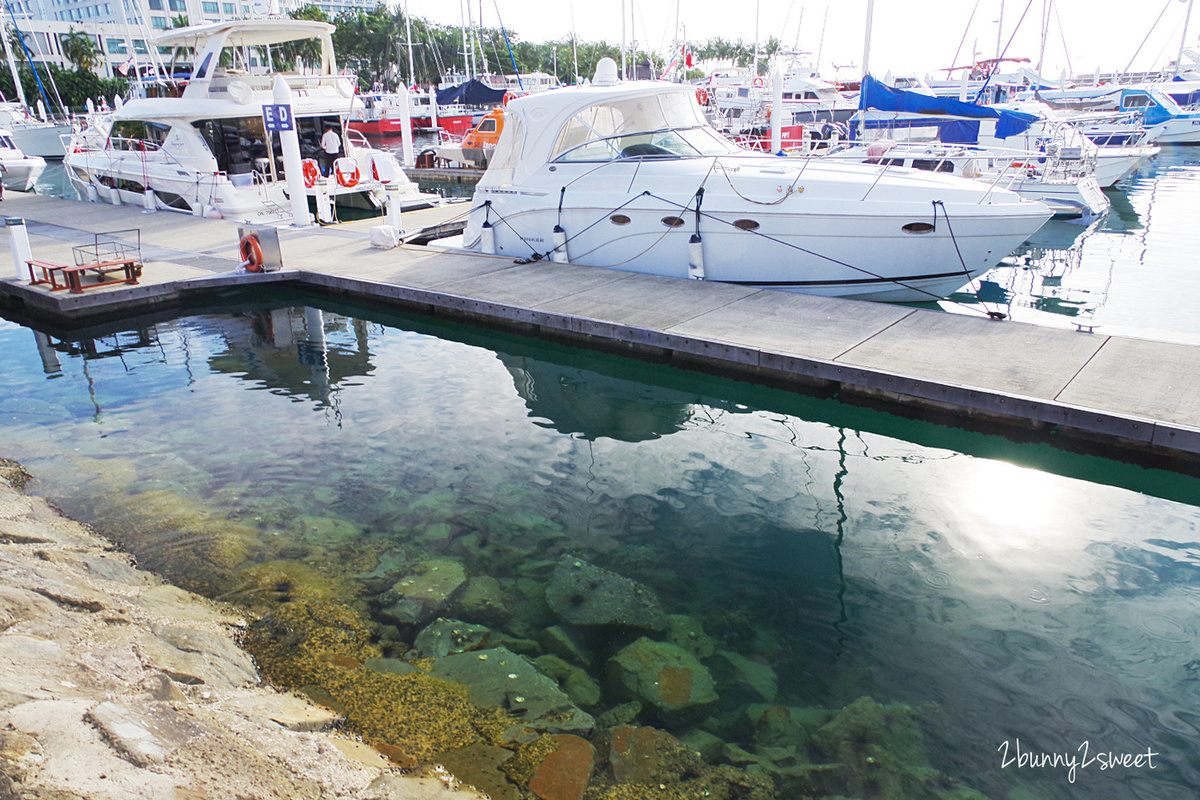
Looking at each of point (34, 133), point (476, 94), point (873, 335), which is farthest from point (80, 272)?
point (34, 133)

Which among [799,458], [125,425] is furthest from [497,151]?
[799,458]

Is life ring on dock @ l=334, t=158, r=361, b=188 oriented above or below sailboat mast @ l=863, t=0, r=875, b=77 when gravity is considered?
below

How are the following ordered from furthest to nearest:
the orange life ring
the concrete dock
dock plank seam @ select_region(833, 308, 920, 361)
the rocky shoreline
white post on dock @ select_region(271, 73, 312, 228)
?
the orange life ring < white post on dock @ select_region(271, 73, 312, 228) < dock plank seam @ select_region(833, 308, 920, 361) < the concrete dock < the rocky shoreline

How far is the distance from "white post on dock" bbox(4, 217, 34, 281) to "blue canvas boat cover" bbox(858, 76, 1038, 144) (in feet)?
52.1

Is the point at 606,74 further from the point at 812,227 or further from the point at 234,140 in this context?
the point at 234,140

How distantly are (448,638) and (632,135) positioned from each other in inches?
330

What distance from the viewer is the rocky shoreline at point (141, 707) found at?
2.41 meters

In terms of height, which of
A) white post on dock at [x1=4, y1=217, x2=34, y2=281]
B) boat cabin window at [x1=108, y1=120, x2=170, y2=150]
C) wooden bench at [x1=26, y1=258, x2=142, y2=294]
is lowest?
wooden bench at [x1=26, y1=258, x2=142, y2=294]

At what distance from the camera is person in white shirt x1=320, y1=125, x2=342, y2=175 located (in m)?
18.2

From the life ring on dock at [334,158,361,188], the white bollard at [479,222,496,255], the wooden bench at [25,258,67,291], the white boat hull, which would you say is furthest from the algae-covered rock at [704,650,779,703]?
the life ring on dock at [334,158,361,188]

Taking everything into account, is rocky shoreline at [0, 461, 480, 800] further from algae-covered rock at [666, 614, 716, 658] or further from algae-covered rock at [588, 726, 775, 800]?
algae-covered rock at [666, 614, 716, 658]

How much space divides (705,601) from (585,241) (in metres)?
7.44

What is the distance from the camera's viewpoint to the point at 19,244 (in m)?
10.9

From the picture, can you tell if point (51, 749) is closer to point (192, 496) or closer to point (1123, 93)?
point (192, 496)
